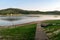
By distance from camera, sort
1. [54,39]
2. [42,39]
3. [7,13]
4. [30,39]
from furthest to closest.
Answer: [7,13]
[30,39]
[54,39]
[42,39]

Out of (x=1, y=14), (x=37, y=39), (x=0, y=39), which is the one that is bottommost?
(x=1, y=14)

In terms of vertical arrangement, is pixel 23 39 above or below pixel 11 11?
above

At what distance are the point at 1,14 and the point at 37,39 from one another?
86412mm

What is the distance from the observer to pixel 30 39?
10.4 meters

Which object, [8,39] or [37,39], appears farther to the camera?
[8,39]

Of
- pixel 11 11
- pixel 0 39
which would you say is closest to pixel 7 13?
pixel 11 11

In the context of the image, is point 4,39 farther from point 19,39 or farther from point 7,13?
point 7,13

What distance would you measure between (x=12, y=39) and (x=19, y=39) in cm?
45

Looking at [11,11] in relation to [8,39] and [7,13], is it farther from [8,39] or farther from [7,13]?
[8,39]

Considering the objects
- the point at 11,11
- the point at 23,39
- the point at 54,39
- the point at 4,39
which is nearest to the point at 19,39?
the point at 23,39

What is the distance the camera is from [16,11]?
90.2 m

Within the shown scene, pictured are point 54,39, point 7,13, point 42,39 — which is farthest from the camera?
point 7,13

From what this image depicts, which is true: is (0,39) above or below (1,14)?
above

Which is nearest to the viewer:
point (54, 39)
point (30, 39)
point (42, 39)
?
point (42, 39)
